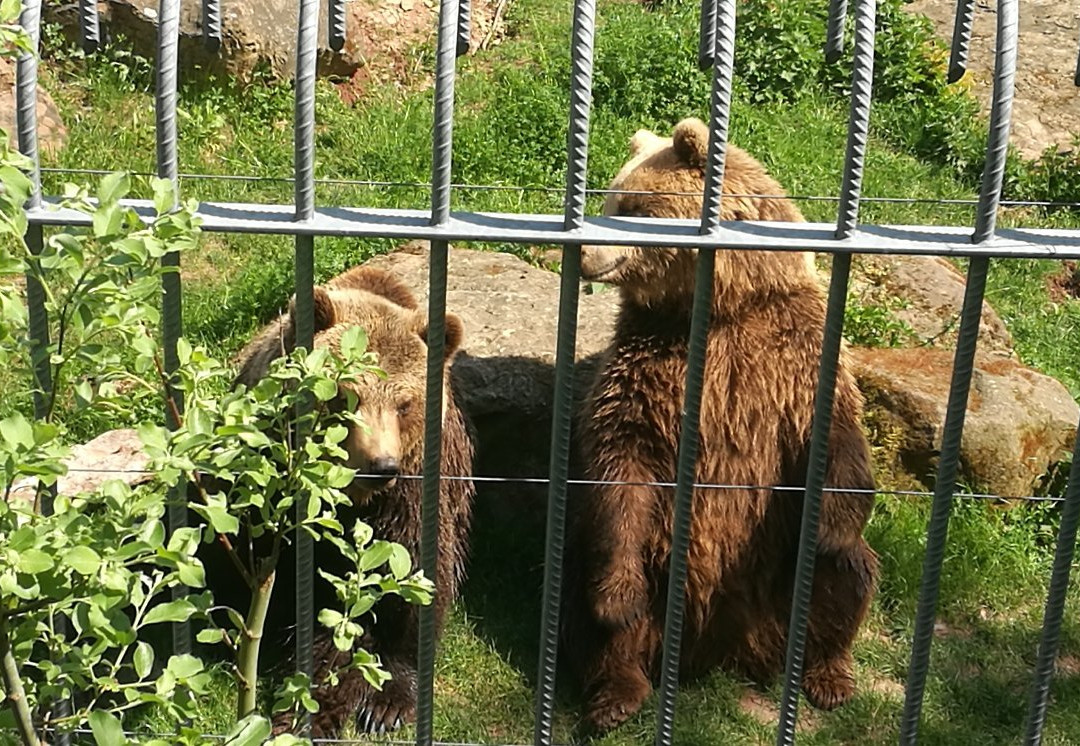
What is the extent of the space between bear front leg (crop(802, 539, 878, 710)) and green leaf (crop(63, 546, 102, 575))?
3180mm

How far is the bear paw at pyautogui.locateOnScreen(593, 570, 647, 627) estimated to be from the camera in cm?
475

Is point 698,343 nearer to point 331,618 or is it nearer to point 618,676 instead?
point 331,618

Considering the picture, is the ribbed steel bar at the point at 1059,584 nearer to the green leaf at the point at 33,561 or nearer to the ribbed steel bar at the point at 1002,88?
the ribbed steel bar at the point at 1002,88

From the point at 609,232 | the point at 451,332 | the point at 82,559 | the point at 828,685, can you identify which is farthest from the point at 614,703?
the point at 82,559

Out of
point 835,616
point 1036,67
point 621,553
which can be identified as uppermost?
point 1036,67

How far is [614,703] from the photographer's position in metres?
4.67

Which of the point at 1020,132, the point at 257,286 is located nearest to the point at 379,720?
the point at 257,286

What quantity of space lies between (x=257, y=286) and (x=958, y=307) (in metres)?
3.18

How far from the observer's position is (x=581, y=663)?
192 inches

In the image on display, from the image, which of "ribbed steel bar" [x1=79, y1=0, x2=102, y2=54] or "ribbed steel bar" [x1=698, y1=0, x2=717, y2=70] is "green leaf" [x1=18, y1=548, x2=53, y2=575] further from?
"ribbed steel bar" [x1=698, y1=0, x2=717, y2=70]

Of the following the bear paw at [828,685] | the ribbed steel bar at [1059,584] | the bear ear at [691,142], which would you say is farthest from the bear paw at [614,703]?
the bear ear at [691,142]

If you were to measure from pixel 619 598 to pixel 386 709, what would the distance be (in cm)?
84

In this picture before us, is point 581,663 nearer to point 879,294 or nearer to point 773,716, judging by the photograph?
point 773,716

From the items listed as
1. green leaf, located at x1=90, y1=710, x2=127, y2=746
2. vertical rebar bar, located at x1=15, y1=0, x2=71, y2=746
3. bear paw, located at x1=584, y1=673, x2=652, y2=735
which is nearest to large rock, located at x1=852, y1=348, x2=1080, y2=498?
bear paw, located at x1=584, y1=673, x2=652, y2=735
